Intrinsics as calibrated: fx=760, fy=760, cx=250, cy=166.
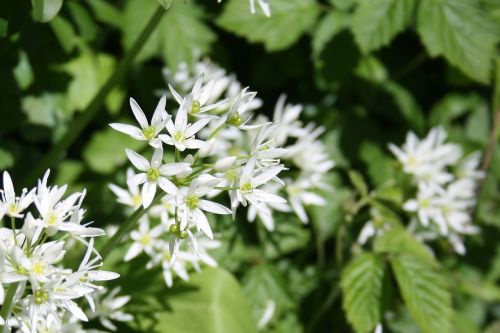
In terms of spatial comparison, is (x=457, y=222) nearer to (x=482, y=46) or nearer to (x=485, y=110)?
(x=482, y=46)

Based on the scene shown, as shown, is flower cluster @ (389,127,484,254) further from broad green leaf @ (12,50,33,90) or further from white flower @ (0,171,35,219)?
white flower @ (0,171,35,219)

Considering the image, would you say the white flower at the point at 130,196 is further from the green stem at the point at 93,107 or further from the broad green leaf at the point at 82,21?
the broad green leaf at the point at 82,21

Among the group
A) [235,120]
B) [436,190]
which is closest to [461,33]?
[436,190]

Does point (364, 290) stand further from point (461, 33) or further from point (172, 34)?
point (172, 34)

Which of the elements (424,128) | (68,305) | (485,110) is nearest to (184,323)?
(68,305)

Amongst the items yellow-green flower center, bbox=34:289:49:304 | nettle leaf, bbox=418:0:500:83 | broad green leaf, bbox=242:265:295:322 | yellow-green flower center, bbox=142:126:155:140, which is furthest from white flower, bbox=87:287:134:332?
nettle leaf, bbox=418:0:500:83

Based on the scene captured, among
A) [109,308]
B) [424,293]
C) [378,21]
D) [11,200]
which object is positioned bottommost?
[424,293]
